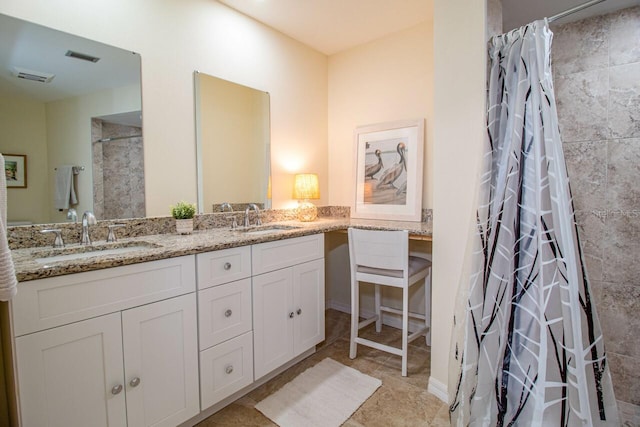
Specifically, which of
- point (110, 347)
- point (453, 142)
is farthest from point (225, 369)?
point (453, 142)

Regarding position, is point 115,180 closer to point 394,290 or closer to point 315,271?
point 315,271

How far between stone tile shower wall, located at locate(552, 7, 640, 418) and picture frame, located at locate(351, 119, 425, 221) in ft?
3.15

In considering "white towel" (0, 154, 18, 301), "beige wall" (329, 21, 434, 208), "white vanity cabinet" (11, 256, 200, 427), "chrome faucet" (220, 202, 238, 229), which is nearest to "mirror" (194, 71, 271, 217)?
"chrome faucet" (220, 202, 238, 229)

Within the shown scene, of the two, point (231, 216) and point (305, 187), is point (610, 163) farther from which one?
point (231, 216)

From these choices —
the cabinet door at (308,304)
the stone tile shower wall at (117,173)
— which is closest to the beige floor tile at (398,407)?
the cabinet door at (308,304)

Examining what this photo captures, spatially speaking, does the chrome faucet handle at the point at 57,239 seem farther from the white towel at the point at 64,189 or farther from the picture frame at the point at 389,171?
the picture frame at the point at 389,171

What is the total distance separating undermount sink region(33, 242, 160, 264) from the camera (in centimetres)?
139

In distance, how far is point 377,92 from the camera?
110 inches

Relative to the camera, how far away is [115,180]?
177 centimetres

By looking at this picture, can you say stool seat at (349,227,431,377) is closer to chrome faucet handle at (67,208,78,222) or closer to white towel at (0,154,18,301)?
chrome faucet handle at (67,208,78,222)

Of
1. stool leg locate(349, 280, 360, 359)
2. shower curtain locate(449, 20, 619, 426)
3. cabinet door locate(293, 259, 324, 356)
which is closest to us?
shower curtain locate(449, 20, 619, 426)

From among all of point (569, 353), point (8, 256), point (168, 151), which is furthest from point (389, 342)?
point (8, 256)

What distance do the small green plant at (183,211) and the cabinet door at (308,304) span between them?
72cm

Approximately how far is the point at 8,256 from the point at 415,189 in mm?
2362
